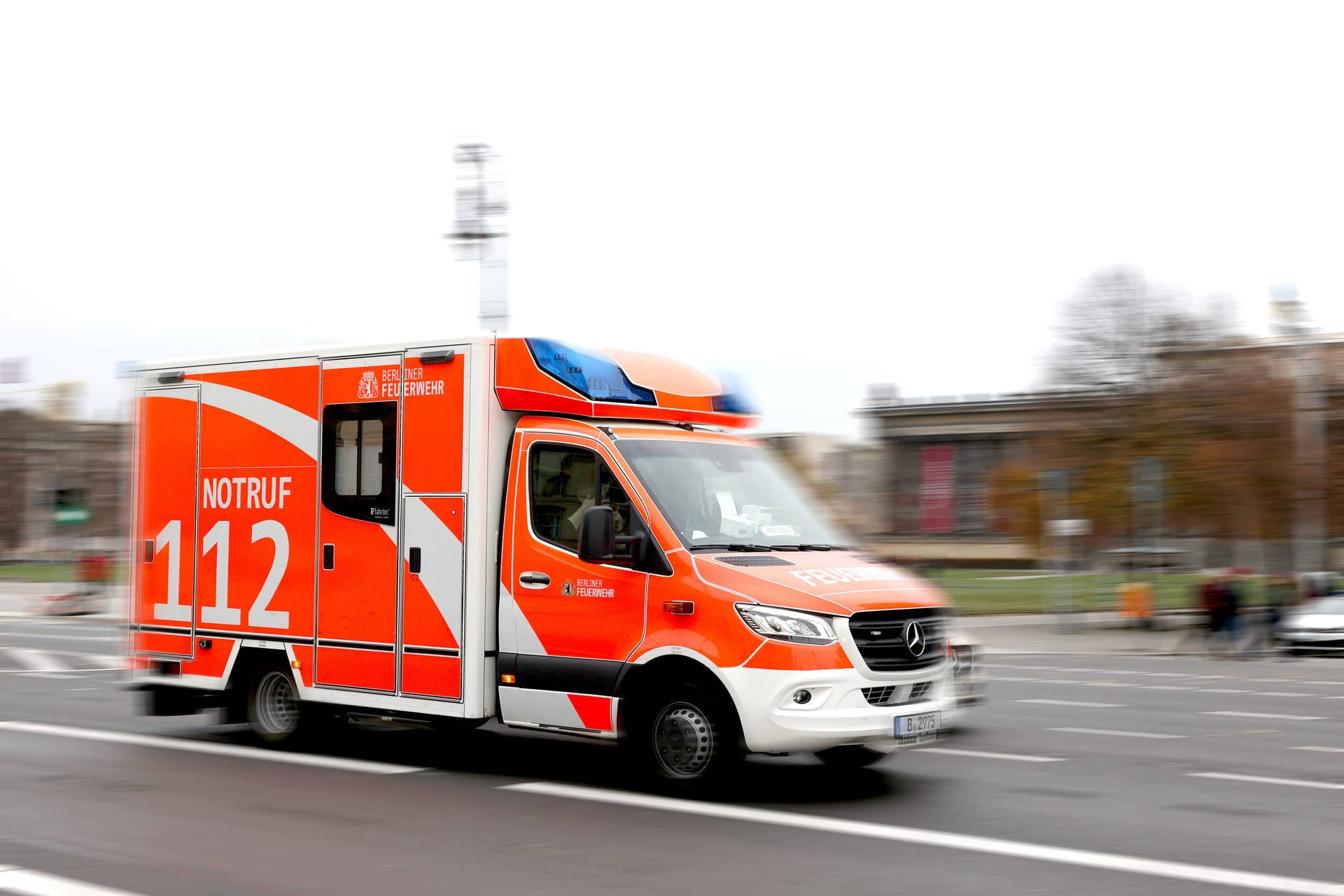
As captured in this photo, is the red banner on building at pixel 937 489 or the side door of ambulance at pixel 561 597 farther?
the red banner on building at pixel 937 489

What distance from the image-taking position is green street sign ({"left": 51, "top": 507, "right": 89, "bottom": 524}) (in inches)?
1832

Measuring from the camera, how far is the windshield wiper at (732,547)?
9.05 meters

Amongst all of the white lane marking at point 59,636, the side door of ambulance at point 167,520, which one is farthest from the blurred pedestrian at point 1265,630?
the white lane marking at point 59,636

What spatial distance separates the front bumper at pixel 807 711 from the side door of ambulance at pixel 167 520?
5260 mm

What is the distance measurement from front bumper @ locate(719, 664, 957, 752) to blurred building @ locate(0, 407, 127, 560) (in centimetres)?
7130

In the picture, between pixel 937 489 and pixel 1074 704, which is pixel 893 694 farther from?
pixel 937 489

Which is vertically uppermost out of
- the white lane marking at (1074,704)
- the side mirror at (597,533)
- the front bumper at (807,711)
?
the side mirror at (597,533)

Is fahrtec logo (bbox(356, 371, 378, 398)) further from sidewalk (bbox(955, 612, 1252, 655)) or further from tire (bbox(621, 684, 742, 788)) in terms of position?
sidewalk (bbox(955, 612, 1252, 655))

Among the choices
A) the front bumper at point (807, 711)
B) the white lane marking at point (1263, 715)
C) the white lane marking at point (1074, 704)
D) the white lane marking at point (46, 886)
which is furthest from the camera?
the white lane marking at point (1074, 704)

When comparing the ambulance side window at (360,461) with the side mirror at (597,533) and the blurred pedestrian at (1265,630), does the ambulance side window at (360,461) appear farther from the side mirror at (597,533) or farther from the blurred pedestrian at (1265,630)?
the blurred pedestrian at (1265,630)

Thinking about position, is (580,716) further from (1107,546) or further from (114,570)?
(114,570)

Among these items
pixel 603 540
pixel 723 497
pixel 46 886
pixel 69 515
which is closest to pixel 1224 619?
pixel 723 497

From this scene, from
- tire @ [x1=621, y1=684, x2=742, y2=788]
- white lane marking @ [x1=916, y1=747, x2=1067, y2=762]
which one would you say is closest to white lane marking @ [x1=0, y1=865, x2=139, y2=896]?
tire @ [x1=621, y1=684, x2=742, y2=788]

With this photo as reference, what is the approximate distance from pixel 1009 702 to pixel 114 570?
36.4 m
